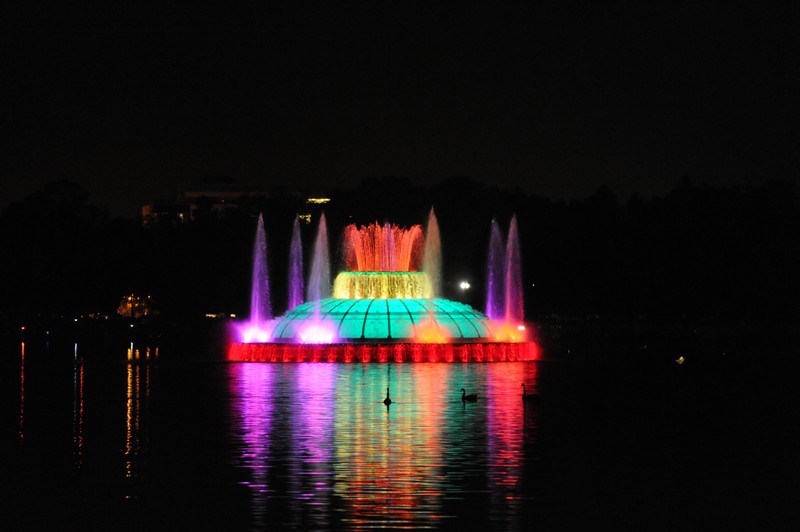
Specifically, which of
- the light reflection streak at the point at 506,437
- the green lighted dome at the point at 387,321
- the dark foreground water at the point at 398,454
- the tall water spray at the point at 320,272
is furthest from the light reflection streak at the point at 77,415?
the tall water spray at the point at 320,272

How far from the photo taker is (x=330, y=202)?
4638 inches

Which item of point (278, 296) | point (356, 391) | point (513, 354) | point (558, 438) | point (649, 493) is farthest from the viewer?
point (278, 296)

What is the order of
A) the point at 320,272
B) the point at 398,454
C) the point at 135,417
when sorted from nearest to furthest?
the point at 398,454 → the point at 135,417 → the point at 320,272

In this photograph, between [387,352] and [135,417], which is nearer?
[135,417]

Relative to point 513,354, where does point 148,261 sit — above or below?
above

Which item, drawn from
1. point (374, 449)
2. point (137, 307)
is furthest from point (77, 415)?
point (137, 307)

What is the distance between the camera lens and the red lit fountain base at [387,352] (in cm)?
5412

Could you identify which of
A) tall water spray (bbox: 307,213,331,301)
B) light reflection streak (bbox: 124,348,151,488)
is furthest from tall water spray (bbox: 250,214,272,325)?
light reflection streak (bbox: 124,348,151,488)

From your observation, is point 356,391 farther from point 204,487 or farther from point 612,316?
point 612,316

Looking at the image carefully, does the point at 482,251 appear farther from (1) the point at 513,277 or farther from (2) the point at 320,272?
(2) the point at 320,272

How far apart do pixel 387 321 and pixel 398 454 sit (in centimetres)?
3575

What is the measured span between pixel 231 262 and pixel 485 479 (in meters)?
76.0

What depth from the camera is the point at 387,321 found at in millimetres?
58844

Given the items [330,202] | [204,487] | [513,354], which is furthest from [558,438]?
[330,202]
